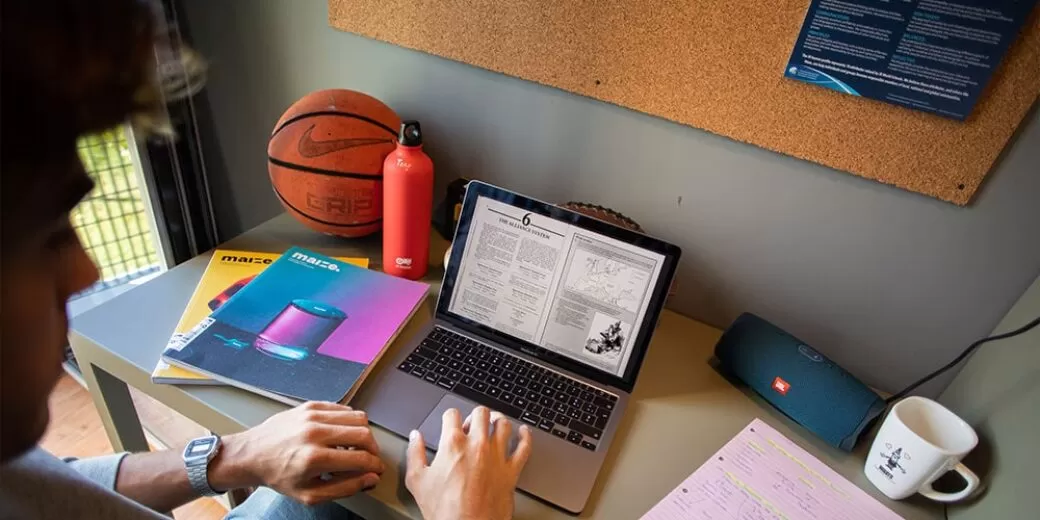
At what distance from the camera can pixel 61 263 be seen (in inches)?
15.3

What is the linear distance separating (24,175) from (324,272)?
647 mm

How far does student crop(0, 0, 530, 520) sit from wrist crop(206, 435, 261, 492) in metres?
0.05

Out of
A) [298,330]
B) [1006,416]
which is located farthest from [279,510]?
[1006,416]

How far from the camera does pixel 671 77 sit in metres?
0.87

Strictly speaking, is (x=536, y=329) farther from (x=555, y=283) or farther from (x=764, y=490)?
(x=764, y=490)

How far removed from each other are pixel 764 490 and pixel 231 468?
63 cm

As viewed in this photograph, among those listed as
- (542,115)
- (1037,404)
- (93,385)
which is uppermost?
(542,115)

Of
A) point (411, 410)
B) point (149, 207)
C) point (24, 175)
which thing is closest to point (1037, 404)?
point (411, 410)

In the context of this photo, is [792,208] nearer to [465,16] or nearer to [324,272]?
[465,16]

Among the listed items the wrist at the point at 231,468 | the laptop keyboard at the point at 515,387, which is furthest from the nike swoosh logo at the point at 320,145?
the wrist at the point at 231,468

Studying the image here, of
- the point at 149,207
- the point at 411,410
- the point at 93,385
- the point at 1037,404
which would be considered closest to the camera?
the point at 1037,404

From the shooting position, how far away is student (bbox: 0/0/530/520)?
0.96ft

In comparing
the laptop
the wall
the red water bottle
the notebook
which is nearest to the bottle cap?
the red water bottle

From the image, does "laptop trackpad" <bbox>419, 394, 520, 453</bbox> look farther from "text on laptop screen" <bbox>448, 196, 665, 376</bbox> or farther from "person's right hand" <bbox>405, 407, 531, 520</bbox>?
"text on laptop screen" <bbox>448, 196, 665, 376</bbox>
